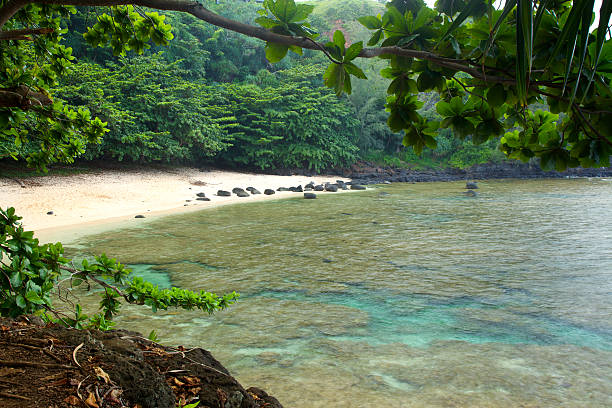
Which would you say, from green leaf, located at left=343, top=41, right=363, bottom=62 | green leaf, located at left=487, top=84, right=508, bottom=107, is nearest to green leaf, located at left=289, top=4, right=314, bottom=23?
green leaf, located at left=343, top=41, right=363, bottom=62

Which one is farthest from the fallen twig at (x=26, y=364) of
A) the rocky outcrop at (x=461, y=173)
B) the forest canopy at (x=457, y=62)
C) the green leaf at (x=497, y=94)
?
the rocky outcrop at (x=461, y=173)

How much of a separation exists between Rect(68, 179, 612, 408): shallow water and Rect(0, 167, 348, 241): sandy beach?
5.65 ft

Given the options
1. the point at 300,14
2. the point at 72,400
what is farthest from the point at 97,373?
the point at 300,14

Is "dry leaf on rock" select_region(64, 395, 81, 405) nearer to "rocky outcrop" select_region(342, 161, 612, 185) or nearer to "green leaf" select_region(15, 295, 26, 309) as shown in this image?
"green leaf" select_region(15, 295, 26, 309)

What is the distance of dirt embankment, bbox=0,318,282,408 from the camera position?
1.14 m

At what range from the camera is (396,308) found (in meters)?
4.62

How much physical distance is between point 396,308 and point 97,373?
3864 millimetres

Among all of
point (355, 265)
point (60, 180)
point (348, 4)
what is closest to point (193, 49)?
point (60, 180)

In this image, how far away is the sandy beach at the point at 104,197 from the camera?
32.0 ft

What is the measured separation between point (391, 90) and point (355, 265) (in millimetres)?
5287

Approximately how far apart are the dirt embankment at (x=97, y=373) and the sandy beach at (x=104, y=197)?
24.8 feet

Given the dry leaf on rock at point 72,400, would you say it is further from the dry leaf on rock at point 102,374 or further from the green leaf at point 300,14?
the green leaf at point 300,14

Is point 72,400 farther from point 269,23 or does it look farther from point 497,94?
point 497,94

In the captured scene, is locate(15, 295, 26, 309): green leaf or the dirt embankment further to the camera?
locate(15, 295, 26, 309): green leaf
